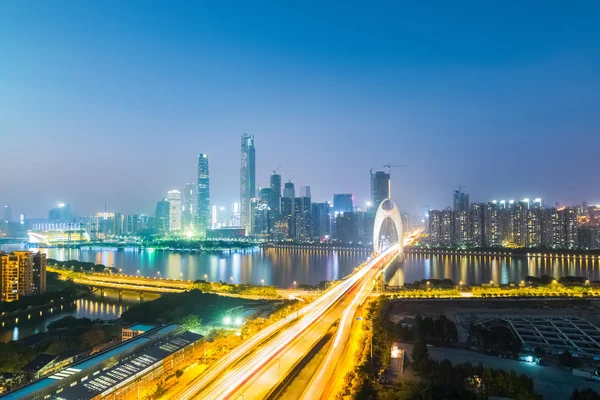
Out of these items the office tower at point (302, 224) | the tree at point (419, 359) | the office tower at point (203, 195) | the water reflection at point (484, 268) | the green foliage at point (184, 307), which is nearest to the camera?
the tree at point (419, 359)

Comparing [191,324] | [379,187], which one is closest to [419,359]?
[191,324]

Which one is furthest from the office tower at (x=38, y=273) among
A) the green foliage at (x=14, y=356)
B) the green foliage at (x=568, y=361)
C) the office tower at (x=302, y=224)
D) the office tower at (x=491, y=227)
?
the office tower at (x=302, y=224)

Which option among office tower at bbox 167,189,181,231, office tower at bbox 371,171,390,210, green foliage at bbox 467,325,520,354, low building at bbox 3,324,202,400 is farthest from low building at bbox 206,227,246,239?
low building at bbox 3,324,202,400

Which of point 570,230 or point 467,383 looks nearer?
point 467,383

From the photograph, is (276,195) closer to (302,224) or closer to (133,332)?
(302,224)

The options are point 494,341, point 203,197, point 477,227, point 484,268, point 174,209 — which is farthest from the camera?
point 174,209

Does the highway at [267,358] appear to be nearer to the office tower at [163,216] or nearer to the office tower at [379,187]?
the office tower at [379,187]

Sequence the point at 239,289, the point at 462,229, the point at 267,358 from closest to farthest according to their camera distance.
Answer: the point at 267,358 → the point at 239,289 → the point at 462,229
